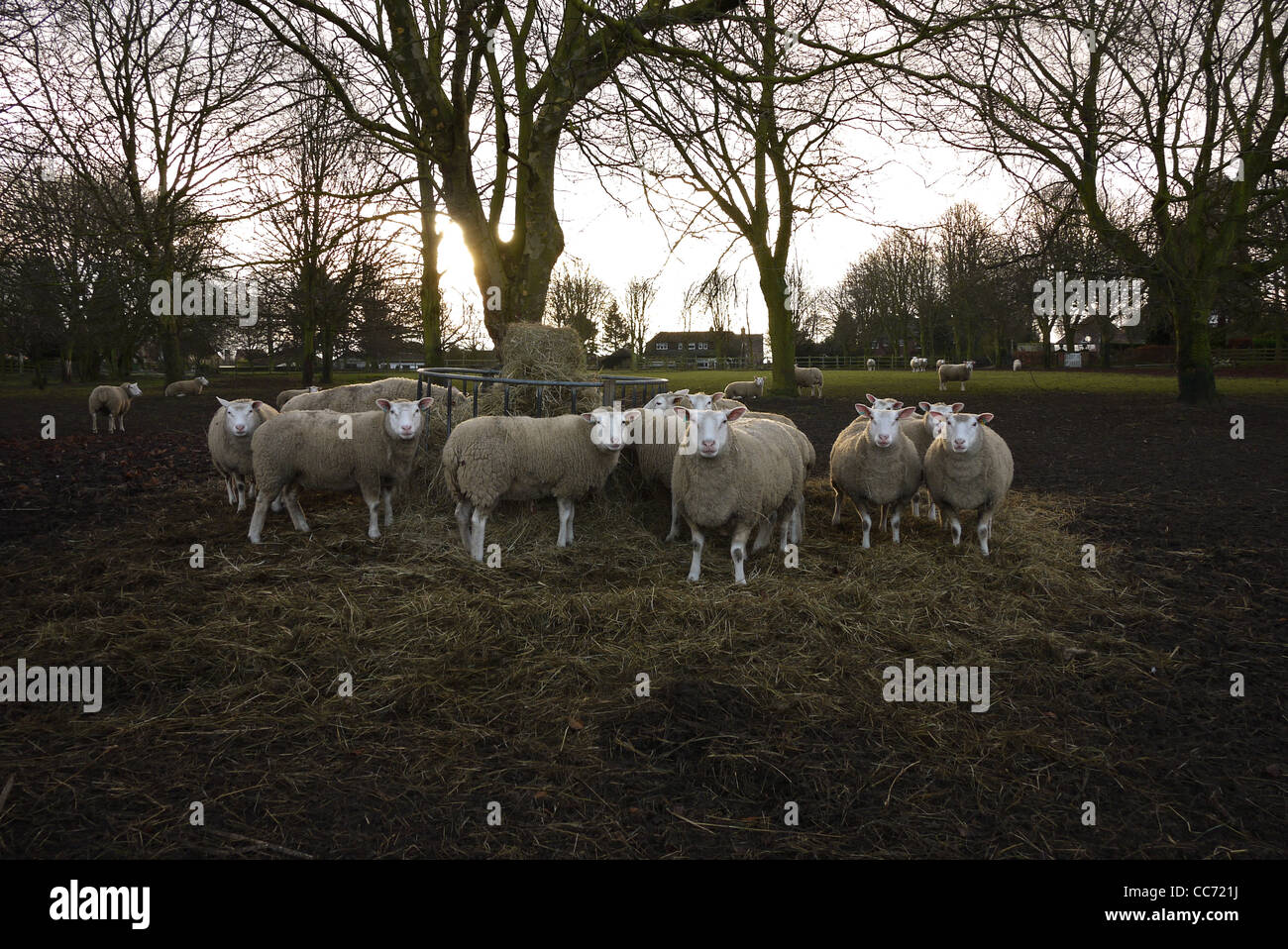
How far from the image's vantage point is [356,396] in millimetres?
9469

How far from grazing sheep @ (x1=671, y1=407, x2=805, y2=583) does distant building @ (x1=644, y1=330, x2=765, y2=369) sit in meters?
52.7

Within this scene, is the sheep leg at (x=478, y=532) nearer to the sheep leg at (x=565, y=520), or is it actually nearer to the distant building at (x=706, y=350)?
the sheep leg at (x=565, y=520)

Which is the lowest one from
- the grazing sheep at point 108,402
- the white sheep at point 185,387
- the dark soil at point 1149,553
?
the dark soil at point 1149,553

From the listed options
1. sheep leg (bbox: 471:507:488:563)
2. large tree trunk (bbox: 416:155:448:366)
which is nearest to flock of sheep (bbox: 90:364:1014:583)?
sheep leg (bbox: 471:507:488:563)

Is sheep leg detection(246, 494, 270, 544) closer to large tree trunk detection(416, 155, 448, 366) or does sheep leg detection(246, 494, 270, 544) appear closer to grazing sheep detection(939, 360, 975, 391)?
large tree trunk detection(416, 155, 448, 366)

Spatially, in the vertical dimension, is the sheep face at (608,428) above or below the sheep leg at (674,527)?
above

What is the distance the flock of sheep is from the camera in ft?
21.2

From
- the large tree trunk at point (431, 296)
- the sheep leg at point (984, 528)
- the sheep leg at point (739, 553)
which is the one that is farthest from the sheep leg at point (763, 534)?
the large tree trunk at point (431, 296)

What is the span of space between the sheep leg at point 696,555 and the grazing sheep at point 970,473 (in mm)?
2476

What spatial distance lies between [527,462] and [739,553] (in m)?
2.04

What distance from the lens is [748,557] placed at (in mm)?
6777

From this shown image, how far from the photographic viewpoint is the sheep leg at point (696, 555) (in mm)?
6086

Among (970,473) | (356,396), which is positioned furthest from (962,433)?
(356,396)

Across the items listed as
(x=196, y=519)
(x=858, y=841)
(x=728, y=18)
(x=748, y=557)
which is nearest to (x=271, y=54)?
(x=728, y=18)
